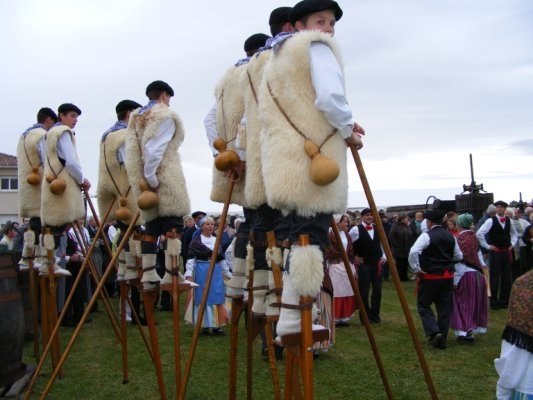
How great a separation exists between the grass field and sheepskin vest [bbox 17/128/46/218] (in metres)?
1.97

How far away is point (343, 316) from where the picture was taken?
959 cm

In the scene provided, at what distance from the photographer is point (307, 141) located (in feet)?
11.1

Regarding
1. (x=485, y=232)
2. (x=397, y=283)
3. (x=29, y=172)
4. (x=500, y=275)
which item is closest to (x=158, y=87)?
(x=29, y=172)

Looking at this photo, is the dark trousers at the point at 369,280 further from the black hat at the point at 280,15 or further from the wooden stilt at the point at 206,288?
the black hat at the point at 280,15

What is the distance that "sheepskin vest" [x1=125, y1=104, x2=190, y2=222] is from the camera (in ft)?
16.6

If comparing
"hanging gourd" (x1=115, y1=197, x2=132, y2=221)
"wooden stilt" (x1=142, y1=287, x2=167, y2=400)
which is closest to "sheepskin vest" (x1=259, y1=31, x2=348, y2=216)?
"wooden stilt" (x1=142, y1=287, x2=167, y2=400)

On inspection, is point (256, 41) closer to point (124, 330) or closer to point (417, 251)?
point (124, 330)

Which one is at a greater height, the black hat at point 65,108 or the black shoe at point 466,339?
the black hat at point 65,108

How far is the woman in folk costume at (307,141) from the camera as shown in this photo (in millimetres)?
3309

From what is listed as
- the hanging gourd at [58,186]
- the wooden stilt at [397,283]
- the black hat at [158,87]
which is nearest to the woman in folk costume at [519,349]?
the wooden stilt at [397,283]

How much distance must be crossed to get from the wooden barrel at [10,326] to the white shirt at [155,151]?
183 centimetres

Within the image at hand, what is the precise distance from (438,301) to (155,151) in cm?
491

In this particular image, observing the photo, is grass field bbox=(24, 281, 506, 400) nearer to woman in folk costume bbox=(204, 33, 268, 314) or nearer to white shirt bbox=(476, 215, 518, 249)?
woman in folk costume bbox=(204, 33, 268, 314)

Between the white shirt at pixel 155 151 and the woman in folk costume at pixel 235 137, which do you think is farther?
the white shirt at pixel 155 151
